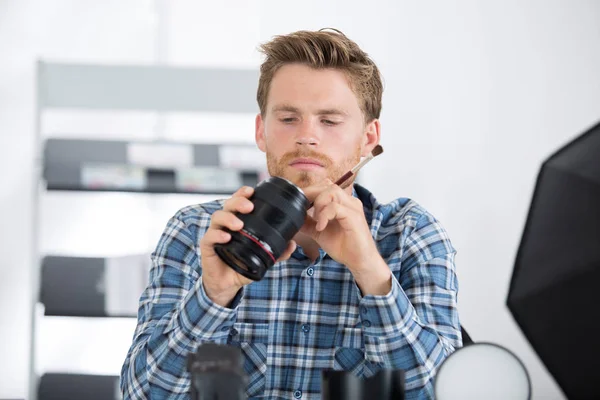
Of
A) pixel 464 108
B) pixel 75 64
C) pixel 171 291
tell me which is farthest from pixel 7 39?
pixel 171 291

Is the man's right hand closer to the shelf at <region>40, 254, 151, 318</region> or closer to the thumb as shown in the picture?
the thumb

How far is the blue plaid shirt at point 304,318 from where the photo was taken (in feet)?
3.61

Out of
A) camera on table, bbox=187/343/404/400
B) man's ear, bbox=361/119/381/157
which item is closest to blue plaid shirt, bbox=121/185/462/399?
man's ear, bbox=361/119/381/157

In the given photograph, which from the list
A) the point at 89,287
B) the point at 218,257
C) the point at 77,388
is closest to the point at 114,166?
the point at 89,287

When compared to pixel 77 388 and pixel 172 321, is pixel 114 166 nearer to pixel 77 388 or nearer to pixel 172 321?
pixel 77 388

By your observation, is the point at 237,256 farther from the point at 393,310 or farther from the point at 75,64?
the point at 75,64

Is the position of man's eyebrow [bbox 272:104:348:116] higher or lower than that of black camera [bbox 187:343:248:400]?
higher

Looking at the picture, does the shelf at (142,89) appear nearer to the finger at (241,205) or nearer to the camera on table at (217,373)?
the finger at (241,205)

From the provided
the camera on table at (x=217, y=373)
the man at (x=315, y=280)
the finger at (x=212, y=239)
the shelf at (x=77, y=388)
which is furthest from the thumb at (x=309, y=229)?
the shelf at (x=77, y=388)

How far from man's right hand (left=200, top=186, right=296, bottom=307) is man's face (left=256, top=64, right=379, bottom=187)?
29 centimetres

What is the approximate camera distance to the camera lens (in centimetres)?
88

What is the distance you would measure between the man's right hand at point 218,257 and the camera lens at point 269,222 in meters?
0.01

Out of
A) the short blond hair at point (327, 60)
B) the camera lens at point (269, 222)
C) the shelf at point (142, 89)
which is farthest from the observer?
the shelf at point (142, 89)

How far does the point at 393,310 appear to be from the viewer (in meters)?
1.08
